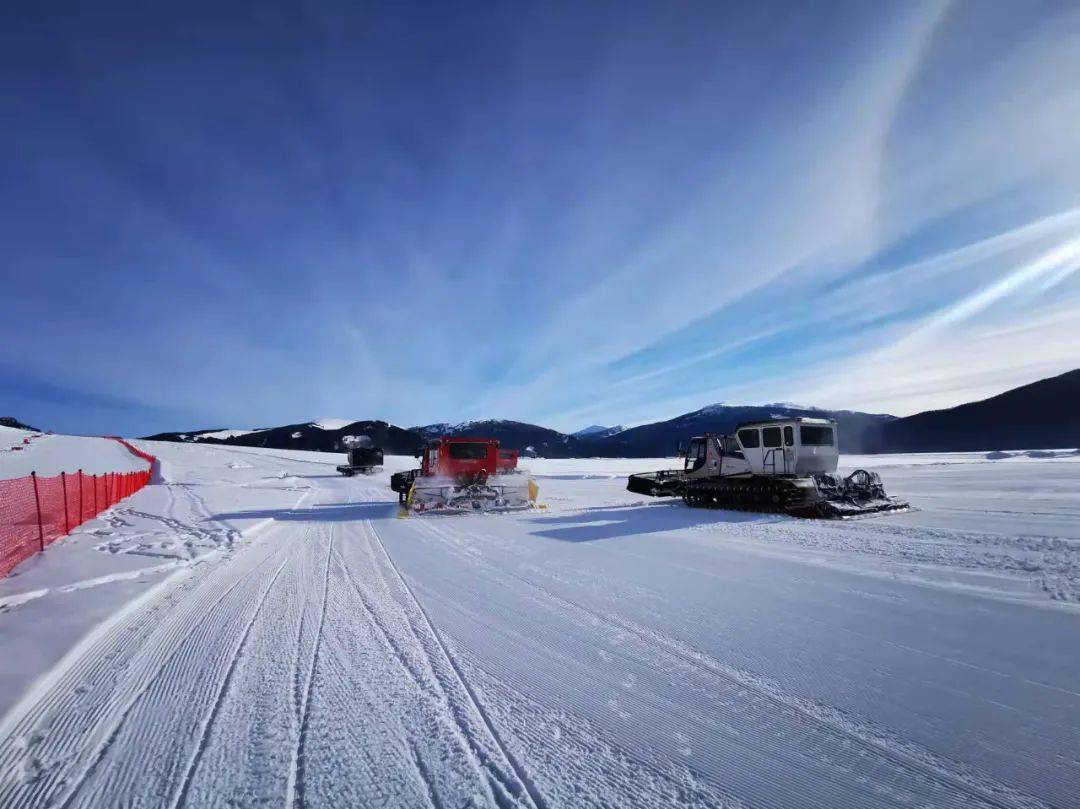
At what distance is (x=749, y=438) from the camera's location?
43.4 ft

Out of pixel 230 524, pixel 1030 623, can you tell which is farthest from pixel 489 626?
pixel 230 524

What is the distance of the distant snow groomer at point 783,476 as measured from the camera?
37.2ft

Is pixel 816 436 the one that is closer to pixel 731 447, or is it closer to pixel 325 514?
pixel 731 447

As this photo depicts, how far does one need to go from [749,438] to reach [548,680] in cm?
1152

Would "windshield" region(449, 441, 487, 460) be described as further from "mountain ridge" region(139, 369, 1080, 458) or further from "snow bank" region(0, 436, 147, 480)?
"mountain ridge" region(139, 369, 1080, 458)

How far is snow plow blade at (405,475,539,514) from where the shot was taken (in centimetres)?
1312

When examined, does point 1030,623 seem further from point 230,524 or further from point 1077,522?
point 230,524

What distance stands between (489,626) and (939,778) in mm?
3183

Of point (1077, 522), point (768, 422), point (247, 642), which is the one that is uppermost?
point (768, 422)

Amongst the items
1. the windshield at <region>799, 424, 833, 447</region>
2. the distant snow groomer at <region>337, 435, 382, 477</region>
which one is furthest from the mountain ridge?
the windshield at <region>799, 424, 833, 447</region>

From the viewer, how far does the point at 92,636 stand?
4.03m

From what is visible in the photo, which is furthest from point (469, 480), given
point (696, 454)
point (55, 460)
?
point (55, 460)

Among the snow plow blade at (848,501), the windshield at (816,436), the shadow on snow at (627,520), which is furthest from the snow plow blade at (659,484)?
the snow plow blade at (848,501)

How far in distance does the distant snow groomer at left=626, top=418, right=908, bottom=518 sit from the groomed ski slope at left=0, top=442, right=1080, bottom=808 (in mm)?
4279
